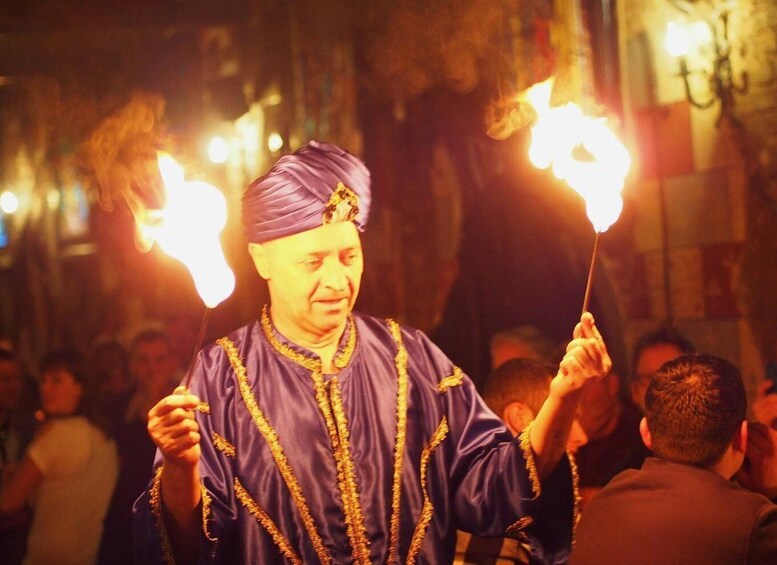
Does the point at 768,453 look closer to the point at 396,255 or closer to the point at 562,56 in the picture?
the point at 562,56

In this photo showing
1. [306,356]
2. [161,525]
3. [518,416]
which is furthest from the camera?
[518,416]

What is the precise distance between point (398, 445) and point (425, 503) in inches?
7.5

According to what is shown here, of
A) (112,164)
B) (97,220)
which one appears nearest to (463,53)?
(112,164)

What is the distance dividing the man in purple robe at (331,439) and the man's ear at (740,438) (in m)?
0.48

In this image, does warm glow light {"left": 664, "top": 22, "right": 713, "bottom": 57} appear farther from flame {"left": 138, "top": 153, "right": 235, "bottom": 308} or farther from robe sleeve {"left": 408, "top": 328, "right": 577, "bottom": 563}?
flame {"left": 138, "top": 153, "right": 235, "bottom": 308}

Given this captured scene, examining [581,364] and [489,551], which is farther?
[489,551]

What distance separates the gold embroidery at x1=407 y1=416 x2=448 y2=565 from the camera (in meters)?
3.07

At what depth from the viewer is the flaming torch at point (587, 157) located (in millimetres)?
3078

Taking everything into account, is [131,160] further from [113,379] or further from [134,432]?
[113,379]

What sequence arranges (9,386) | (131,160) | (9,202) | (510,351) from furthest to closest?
(9,202)
(9,386)
(510,351)
(131,160)

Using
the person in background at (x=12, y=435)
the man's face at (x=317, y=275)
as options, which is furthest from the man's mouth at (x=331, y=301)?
the person in background at (x=12, y=435)

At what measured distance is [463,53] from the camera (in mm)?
6590

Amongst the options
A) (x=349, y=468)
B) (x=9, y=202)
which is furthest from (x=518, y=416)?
(x=9, y=202)

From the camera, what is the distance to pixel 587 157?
330 centimetres
